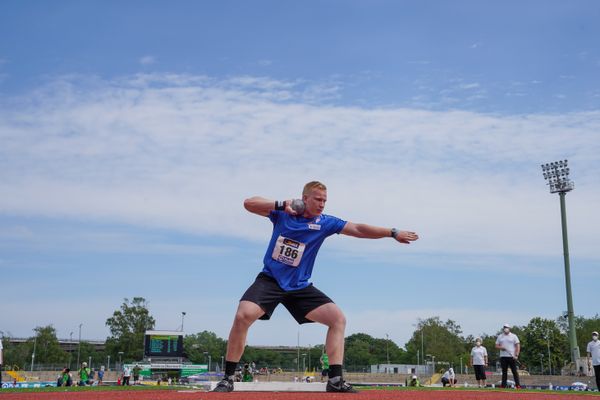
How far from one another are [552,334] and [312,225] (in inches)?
4123

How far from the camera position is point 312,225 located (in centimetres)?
753

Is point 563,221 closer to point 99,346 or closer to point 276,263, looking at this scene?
point 276,263

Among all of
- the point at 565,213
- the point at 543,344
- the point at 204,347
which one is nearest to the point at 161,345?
the point at 565,213

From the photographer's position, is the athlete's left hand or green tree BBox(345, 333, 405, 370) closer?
the athlete's left hand

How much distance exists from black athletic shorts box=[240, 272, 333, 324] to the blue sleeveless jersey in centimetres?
7

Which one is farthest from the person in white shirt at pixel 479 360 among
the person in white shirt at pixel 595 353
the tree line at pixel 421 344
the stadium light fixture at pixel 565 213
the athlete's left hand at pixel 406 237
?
the tree line at pixel 421 344

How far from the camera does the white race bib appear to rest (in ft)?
24.2

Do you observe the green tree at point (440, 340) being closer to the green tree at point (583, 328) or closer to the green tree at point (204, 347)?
the green tree at point (583, 328)

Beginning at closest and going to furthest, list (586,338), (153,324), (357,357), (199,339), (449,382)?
1. (449,382)
2. (586,338)
3. (153,324)
4. (357,357)
5. (199,339)

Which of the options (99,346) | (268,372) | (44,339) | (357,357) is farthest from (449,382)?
(99,346)

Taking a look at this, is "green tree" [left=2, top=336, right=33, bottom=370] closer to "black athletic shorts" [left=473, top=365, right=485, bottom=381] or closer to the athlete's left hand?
"black athletic shorts" [left=473, top=365, right=485, bottom=381]

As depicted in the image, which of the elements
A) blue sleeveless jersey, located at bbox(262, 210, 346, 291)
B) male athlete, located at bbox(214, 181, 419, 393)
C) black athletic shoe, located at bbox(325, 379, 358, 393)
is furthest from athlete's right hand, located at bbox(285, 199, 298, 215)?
black athletic shoe, located at bbox(325, 379, 358, 393)

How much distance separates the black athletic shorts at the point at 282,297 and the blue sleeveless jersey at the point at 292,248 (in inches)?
2.7

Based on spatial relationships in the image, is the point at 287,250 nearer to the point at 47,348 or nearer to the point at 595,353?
the point at 595,353
